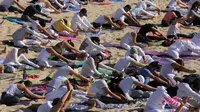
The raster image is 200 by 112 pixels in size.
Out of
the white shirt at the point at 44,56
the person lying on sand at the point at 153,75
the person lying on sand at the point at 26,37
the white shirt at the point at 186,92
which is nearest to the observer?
the white shirt at the point at 186,92

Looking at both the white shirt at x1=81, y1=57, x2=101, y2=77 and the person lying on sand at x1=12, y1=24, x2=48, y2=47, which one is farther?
the person lying on sand at x1=12, y1=24, x2=48, y2=47

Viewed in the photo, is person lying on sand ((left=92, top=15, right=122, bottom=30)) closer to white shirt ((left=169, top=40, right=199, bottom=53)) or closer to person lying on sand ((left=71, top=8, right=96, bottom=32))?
person lying on sand ((left=71, top=8, right=96, bottom=32))

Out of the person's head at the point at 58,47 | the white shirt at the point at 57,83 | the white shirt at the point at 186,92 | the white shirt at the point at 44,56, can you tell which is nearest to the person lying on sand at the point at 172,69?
the white shirt at the point at 186,92

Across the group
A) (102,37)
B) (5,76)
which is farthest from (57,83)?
(102,37)

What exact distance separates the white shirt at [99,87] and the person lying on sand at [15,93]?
48.7 inches

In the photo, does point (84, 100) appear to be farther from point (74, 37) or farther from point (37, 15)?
point (37, 15)

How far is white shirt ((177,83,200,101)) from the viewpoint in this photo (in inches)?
434

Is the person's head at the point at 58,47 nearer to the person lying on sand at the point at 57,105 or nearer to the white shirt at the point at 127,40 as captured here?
the white shirt at the point at 127,40

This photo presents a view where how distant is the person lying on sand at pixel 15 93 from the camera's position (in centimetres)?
1119

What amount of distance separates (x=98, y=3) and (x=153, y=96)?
494 inches

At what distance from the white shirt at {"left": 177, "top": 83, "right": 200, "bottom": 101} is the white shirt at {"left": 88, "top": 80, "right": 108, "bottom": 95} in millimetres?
1514

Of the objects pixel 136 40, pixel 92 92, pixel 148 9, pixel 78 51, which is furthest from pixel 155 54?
pixel 148 9

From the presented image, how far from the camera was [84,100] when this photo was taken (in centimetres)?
1134

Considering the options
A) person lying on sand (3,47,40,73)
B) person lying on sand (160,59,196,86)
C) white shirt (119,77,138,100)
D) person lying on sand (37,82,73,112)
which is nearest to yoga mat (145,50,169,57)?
person lying on sand (160,59,196,86)
